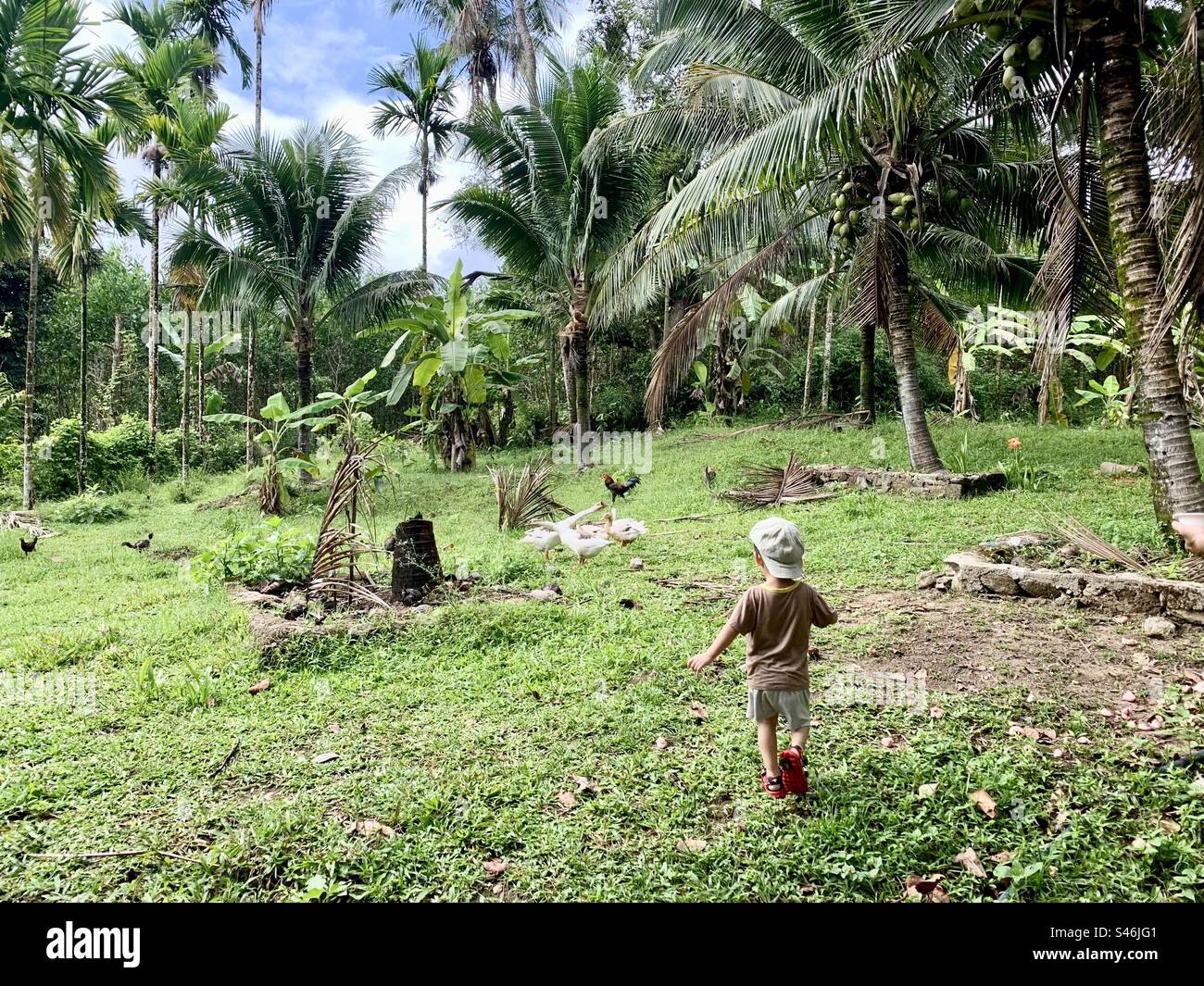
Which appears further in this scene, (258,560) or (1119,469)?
(1119,469)

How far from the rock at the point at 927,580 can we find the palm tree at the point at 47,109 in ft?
34.7

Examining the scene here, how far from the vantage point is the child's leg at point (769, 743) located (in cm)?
266

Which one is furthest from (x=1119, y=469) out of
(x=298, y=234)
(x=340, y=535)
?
(x=298, y=234)

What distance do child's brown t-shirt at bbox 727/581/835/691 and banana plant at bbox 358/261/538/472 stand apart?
33.1ft

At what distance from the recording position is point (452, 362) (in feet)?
40.8

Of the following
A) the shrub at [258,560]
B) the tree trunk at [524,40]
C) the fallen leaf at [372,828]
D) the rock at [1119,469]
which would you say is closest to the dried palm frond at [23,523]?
the shrub at [258,560]

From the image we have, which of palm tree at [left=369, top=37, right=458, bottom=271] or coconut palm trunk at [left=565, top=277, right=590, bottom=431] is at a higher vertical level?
palm tree at [left=369, top=37, right=458, bottom=271]

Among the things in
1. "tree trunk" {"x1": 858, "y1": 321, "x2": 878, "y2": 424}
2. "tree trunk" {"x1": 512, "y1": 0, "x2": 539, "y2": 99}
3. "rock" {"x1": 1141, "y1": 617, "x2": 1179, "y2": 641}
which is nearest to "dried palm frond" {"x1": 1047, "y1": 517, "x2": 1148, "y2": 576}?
"rock" {"x1": 1141, "y1": 617, "x2": 1179, "y2": 641}

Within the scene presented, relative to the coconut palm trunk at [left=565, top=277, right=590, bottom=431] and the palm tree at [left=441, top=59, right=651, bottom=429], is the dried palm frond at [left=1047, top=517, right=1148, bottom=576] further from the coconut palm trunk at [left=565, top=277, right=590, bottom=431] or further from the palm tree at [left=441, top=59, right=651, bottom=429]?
the palm tree at [left=441, top=59, right=651, bottom=429]

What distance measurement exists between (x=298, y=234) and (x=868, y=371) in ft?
35.5

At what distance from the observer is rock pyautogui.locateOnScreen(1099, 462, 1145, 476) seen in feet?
27.9

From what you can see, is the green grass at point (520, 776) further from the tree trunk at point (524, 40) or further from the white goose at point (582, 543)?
the tree trunk at point (524, 40)

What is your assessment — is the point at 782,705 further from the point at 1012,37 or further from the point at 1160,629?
the point at 1012,37
